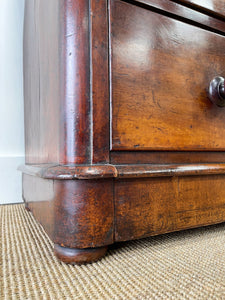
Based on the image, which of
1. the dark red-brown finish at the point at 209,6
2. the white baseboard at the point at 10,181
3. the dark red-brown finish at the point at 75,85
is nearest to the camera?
the dark red-brown finish at the point at 75,85

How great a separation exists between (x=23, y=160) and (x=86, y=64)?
2.22 ft

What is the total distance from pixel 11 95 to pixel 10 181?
34 cm

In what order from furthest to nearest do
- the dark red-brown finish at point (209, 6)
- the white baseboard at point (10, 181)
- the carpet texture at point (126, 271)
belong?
the white baseboard at point (10, 181) → the dark red-brown finish at point (209, 6) → the carpet texture at point (126, 271)

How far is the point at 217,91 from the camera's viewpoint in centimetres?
55

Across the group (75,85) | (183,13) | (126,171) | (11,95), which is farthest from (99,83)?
(11,95)

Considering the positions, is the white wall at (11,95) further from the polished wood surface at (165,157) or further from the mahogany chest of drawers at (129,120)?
the polished wood surface at (165,157)

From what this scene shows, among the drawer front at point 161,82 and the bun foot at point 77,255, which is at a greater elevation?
the drawer front at point 161,82

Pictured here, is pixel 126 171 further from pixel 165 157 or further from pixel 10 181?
pixel 10 181

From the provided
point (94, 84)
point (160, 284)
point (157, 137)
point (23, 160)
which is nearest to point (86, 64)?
point (94, 84)

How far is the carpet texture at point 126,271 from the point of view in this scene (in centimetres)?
32

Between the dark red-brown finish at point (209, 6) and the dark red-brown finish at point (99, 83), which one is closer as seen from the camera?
the dark red-brown finish at point (99, 83)

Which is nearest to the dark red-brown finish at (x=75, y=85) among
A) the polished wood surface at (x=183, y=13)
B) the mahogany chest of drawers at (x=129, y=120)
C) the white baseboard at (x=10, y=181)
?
the mahogany chest of drawers at (x=129, y=120)

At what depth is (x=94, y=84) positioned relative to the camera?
0.43 meters

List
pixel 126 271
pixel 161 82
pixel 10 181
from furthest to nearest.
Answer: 1. pixel 10 181
2. pixel 161 82
3. pixel 126 271
